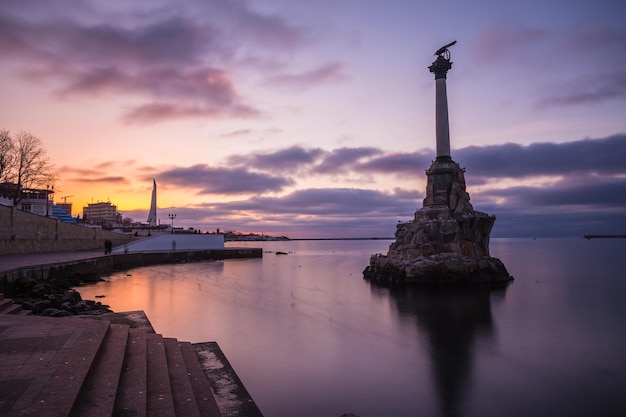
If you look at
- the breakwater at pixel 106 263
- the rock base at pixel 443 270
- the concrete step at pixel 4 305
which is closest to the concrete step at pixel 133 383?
the concrete step at pixel 4 305

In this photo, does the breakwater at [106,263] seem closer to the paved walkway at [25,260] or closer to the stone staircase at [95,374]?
the paved walkway at [25,260]

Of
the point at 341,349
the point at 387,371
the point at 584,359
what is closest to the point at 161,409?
the point at 387,371

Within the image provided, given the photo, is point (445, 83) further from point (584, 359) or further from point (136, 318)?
point (136, 318)

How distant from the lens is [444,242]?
3503 centimetres

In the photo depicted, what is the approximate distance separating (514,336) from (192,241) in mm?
50594

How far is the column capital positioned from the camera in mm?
39281

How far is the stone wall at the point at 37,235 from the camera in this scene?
95.2 feet

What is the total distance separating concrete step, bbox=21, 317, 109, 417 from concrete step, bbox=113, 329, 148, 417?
0.52m

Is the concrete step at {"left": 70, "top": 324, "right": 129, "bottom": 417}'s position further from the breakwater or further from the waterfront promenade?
the breakwater

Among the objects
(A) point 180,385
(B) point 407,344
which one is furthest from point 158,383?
(B) point 407,344

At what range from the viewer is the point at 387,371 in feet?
41.4

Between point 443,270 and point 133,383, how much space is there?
3036cm

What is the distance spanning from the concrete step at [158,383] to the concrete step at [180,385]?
157mm

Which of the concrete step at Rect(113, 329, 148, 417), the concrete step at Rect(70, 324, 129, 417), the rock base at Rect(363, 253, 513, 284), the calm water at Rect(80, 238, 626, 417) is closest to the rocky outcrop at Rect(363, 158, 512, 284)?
the rock base at Rect(363, 253, 513, 284)
